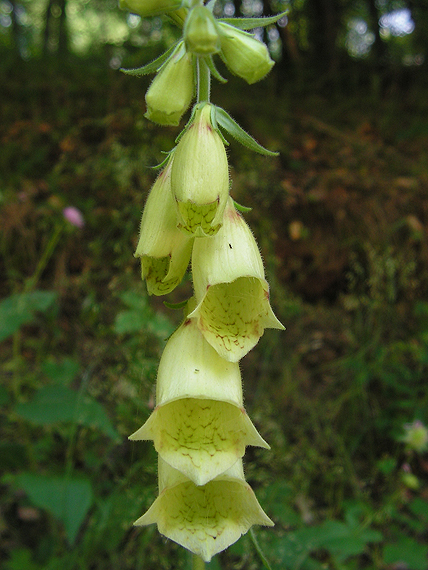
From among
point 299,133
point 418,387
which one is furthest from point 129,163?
point 299,133

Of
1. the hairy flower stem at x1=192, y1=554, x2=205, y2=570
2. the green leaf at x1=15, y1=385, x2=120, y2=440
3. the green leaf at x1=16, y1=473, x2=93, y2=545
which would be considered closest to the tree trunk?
the green leaf at x1=15, y1=385, x2=120, y2=440

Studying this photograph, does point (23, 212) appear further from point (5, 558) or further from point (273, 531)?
point (273, 531)

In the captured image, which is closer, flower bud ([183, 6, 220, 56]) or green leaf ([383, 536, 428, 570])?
flower bud ([183, 6, 220, 56])

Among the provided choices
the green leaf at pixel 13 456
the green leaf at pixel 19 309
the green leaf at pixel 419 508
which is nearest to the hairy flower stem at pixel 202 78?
the green leaf at pixel 19 309

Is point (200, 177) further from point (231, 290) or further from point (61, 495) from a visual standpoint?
point (61, 495)

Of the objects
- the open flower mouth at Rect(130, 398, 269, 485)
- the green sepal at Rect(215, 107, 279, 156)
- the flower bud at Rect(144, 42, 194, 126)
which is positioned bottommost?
the open flower mouth at Rect(130, 398, 269, 485)

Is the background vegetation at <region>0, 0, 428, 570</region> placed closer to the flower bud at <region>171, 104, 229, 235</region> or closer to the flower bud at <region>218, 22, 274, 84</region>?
the flower bud at <region>171, 104, 229, 235</region>

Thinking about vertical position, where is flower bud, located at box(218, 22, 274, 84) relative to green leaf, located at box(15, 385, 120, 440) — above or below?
above
